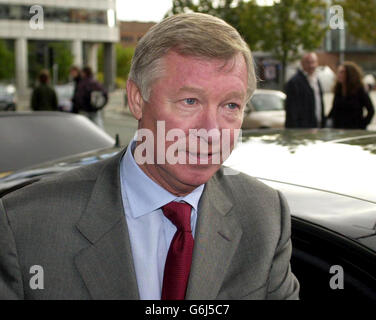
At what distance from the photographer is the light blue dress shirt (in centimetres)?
157

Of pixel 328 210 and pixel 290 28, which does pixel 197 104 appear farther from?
pixel 290 28

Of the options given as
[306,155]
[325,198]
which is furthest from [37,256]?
[306,155]

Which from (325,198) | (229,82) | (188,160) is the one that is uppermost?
(229,82)

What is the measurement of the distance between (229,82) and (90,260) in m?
0.53

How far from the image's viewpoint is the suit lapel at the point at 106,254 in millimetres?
1506

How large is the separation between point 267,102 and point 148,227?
12193 millimetres

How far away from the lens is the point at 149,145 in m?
1.58

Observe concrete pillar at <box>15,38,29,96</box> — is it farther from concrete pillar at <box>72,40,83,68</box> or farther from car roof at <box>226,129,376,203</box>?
car roof at <box>226,129,376,203</box>

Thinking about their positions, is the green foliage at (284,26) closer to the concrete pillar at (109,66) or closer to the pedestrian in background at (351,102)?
the pedestrian in background at (351,102)

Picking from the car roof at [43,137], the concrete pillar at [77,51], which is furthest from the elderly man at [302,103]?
the concrete pillar at [77,51]

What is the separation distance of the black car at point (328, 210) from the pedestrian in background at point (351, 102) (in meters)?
5.36

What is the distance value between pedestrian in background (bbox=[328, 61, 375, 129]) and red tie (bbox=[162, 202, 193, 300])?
20.3 feet

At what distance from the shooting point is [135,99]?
1.62 m
